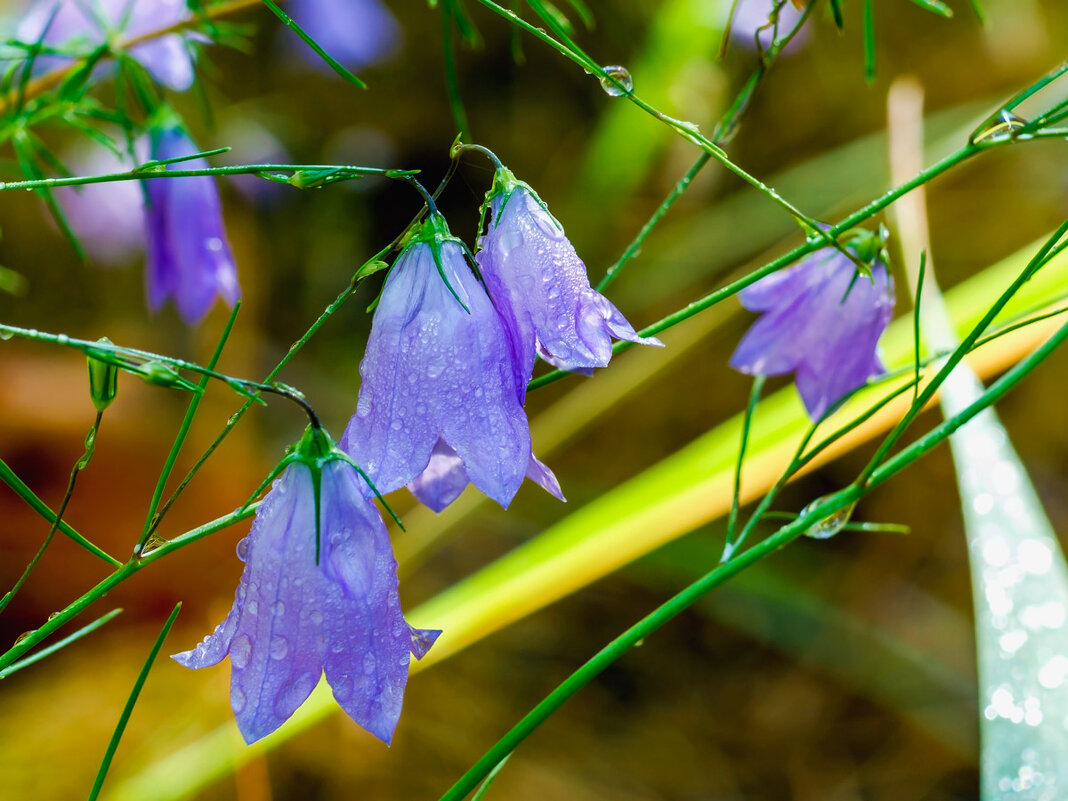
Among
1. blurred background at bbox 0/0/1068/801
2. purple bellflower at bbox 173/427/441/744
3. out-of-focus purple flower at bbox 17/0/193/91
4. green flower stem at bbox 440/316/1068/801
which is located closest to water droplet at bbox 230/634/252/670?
purple bellflower at bbox 173/427/441/744

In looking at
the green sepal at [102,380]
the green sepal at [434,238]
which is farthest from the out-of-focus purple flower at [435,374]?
the green sepal at [102,380]

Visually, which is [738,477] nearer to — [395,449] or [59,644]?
[395,449]

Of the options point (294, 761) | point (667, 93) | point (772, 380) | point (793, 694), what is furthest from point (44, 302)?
point (793, 694)

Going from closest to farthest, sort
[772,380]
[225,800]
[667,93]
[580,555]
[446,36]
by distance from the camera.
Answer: [446,36], [580,555], [225,800], [772,380], [667,93]

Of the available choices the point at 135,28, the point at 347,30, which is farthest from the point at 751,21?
the point at 135,28

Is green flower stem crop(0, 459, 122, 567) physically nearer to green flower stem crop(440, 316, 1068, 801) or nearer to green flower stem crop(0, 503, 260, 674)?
green flower stem crop(0, 503, 260, 674)

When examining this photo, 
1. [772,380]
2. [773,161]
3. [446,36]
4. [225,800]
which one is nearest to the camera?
[446,36]

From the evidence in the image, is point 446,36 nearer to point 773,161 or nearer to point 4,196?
point 773,161

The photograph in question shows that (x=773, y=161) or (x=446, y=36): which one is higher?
(x=446, y=36)
